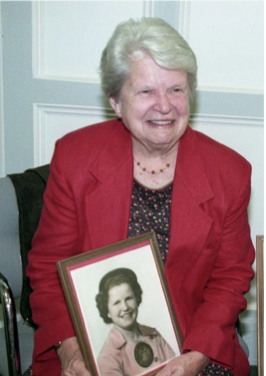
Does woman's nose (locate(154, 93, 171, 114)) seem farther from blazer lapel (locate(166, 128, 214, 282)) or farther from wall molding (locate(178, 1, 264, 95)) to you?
wall molding (locate(178, 1, 264, 95))

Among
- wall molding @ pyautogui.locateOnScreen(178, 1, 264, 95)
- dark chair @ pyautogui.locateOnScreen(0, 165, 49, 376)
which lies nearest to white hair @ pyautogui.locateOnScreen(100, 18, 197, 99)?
dark chair @ pyautogui.locateOnScreen(0, 165, 49, 376)

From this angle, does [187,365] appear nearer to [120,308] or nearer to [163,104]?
[120,308]

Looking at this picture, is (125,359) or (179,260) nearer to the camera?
(125,359)

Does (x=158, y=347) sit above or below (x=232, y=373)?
above

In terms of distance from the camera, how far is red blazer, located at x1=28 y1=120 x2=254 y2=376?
162 centimetres

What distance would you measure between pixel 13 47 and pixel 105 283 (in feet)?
4.25

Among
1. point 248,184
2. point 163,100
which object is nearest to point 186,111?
point 163,100

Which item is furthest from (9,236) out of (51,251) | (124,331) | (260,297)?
(260,297)

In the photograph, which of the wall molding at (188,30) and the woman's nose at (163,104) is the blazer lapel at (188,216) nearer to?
the woman's nose at (163,104)

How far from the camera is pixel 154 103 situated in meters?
1.61

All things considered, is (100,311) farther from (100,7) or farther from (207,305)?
(100,7)

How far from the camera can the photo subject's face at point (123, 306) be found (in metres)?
1.35

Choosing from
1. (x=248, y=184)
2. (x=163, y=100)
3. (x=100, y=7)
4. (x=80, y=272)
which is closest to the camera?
(x=80, y=272)

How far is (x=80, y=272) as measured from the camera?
4.41ft
